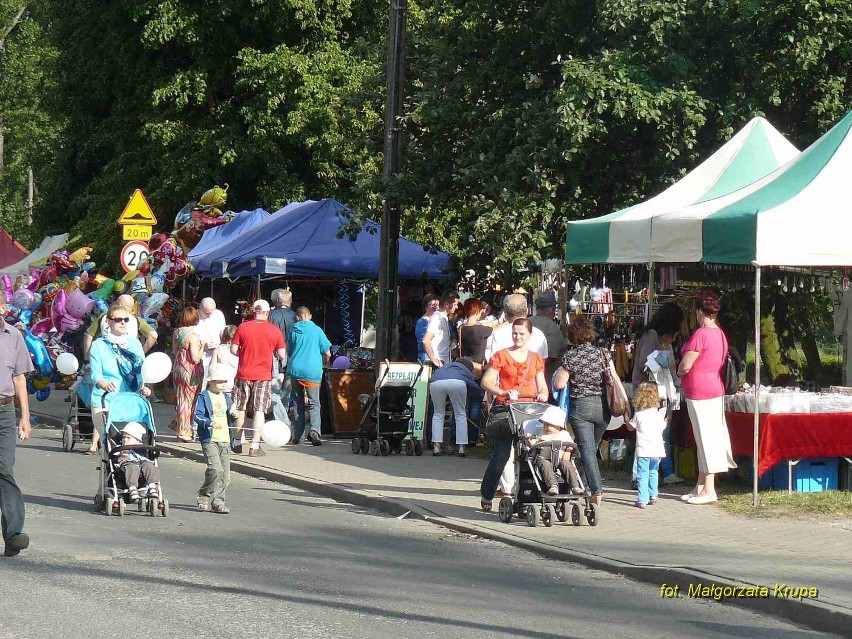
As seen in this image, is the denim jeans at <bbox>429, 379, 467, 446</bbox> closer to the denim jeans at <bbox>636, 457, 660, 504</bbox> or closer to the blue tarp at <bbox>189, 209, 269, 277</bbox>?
the denim jeans at <bbox>636, 457, 660, 504</bbox>

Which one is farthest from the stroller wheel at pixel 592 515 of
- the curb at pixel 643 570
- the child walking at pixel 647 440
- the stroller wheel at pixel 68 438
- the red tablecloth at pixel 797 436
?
the stroller wheel at pixel 68 438

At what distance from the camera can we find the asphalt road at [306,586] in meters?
7.47

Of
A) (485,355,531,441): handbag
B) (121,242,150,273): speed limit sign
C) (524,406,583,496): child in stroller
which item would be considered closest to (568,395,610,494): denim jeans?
(524,406,583,496): child in stroller

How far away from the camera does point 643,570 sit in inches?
361

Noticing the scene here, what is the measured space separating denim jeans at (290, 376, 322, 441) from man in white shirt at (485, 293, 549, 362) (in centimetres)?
448

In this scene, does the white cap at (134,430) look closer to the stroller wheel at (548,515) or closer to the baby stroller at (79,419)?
the stroller wheel at (548,515)

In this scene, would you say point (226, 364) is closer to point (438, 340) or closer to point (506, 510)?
point (506, 510)

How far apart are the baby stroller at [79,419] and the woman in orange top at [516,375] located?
25.1 feet

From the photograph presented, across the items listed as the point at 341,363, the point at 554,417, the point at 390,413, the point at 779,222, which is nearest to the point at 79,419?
the point at 341,363

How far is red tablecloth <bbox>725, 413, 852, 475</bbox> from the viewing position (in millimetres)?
12461

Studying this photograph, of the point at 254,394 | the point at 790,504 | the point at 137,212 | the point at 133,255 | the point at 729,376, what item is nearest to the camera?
the point at 790,504

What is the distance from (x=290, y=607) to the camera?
26.1ft

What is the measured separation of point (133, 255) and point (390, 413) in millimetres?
6766

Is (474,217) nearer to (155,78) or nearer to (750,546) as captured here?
(750,546)
